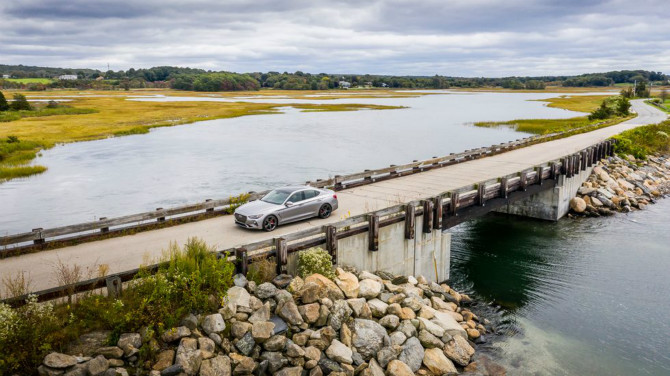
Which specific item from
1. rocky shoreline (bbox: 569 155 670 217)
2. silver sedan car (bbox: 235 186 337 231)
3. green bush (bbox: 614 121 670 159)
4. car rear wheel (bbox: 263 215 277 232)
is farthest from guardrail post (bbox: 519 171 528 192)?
green bush (bbox: 614 121 670 159)

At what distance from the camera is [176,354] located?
1134cm

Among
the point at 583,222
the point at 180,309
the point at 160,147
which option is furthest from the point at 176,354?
the point at 160,147

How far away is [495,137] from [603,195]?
2984 cm

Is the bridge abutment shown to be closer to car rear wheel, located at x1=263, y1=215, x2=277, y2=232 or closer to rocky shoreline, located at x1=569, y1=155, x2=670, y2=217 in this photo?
car rear wheel, located at x1=263, y1=215, x2=277, y2=232

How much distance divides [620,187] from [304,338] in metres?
32.7

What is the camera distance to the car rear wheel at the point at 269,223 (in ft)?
59.2

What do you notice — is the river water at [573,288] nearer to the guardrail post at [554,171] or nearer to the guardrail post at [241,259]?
the guardrail post at [554,171]

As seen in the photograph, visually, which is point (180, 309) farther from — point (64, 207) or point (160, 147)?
point (160, 147)

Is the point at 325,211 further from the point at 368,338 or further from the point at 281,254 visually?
the point at 368,338

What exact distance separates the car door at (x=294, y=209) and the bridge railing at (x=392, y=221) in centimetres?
172

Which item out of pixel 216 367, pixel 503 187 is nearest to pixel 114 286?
pixel 216 367

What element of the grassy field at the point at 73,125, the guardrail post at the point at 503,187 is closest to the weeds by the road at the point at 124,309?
the guardrail post at the point at 503,187

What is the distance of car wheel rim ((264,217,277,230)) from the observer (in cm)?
1810

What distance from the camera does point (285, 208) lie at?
1864 centimetres
